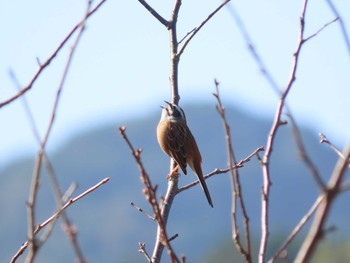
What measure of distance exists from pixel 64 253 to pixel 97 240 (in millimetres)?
15288

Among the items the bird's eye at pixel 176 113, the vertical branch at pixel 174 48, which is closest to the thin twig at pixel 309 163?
the vertical branch at pixel 174 48

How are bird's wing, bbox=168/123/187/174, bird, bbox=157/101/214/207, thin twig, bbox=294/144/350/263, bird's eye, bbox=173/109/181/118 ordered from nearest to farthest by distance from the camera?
thin twig, bbox=294/144/350/263 < bird's eye, bbox=173/109/181/118 < bird's wing, bbox=168/123/187/174 < bird, bbox=157/101/214/207

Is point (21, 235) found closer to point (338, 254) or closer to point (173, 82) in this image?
point (338, 254)

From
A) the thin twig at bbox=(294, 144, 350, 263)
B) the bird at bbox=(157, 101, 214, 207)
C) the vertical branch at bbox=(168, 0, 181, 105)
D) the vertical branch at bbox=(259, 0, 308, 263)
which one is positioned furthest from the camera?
the bird at bbox=(157, 101, 214, 207)

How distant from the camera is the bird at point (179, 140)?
918 centimetres

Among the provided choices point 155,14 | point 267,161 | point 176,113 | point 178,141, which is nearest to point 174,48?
point 155,14

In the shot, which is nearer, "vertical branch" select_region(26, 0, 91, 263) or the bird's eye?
"vertical branch" select_region(26, 0, 91, 263)

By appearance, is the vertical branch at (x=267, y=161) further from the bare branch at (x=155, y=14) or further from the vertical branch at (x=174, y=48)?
the bare branch at (x=155, y=14)

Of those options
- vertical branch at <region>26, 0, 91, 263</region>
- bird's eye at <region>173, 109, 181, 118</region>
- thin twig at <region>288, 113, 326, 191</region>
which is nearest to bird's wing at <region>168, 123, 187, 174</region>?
bird's eye at <region>173, 109, 181, 118</region>

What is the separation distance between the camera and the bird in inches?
361

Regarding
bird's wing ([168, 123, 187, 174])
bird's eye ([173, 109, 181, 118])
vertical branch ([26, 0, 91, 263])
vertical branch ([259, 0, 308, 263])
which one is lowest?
bird's wing ([168, 123, 187, 174])

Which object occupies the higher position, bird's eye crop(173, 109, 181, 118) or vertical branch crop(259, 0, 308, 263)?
vertical branch crop(259, 0, 308, 263)

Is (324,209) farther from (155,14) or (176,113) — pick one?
(176,113)

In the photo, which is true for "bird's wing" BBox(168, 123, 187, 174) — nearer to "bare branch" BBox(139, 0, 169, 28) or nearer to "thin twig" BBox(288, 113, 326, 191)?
"bare branch" BBox(139, 0, 169, 28)
